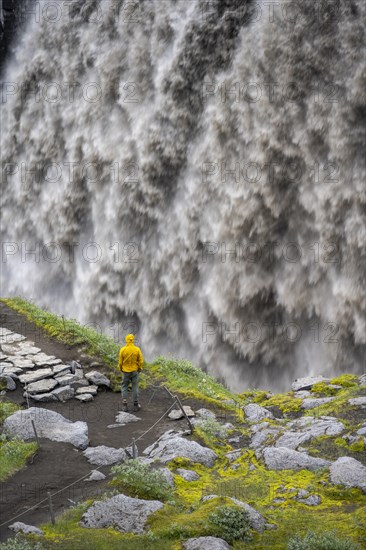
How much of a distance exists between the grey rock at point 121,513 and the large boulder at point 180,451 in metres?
2.13

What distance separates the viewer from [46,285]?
28.5 meters

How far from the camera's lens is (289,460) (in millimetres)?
10500

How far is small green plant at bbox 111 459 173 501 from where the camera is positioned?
8906mm

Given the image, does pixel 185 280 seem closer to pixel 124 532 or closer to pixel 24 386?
pixel 24 386

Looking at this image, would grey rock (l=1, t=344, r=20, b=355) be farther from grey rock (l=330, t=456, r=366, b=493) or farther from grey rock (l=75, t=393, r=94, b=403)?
grey rock (l=330, t=456, r=366, b=493)

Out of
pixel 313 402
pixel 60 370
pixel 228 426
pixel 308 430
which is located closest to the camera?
pixel 308 430

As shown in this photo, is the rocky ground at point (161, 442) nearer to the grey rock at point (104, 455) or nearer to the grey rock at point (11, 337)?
the grey rock at point (104, 455)

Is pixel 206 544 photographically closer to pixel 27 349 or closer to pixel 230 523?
pixel 230 523

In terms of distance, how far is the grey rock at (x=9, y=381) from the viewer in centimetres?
1491

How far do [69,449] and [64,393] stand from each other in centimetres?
341

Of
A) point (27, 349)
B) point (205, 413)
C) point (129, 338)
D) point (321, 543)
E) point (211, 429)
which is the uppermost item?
point (129, 338)

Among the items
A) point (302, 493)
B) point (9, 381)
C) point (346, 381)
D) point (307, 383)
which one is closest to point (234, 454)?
point (302, 493)

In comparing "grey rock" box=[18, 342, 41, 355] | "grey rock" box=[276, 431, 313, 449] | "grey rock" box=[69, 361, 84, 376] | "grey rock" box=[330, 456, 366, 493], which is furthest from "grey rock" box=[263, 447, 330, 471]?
"grey rock" box=[18, 342, 41, 355]

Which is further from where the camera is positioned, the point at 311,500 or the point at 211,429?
the point at 211,429
